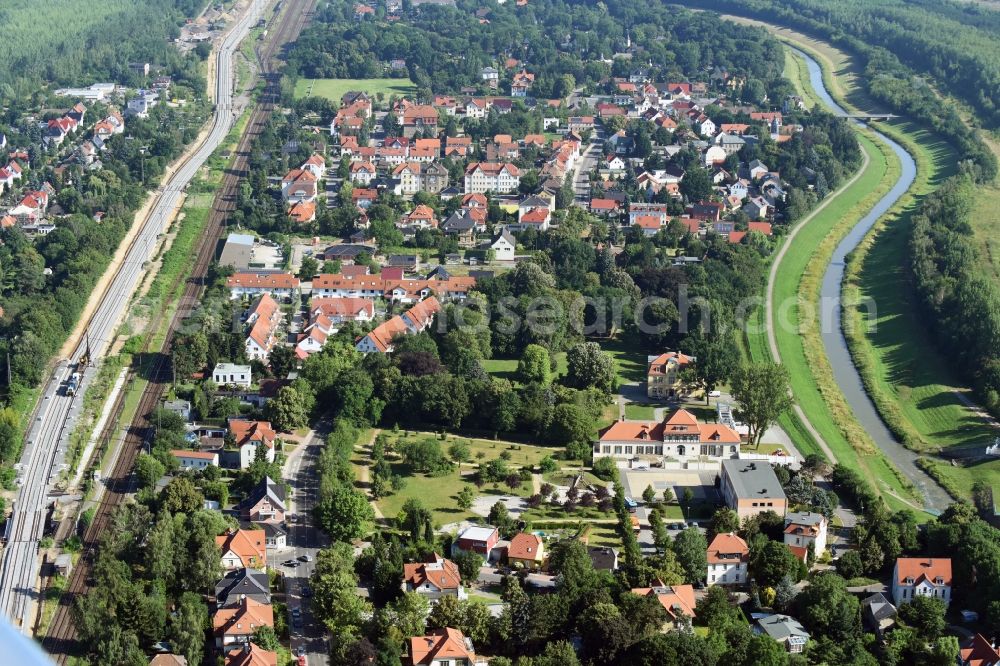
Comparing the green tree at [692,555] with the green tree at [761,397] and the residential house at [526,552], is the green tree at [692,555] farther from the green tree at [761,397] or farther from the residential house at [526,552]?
the green tree at [761,397]

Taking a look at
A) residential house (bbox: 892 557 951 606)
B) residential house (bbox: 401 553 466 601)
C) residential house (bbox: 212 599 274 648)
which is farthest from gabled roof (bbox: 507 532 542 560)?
residential house (bbox: 892 557 951 606)

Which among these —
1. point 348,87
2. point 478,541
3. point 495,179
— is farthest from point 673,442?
point 348,87

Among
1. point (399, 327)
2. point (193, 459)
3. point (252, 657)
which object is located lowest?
point (193, 459)

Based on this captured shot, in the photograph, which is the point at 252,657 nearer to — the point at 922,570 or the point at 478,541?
the point at 478,541

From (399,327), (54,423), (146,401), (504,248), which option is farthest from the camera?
(504,248)

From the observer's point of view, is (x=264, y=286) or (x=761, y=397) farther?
(x=264, y=286)

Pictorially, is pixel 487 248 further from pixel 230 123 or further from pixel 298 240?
pixel 230 123

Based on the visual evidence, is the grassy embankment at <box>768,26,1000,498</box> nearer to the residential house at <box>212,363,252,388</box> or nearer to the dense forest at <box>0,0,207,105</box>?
the residential house at <box>212,363,252,388</box>
